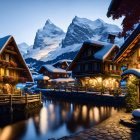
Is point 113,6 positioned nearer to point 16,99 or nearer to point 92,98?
point 16,99

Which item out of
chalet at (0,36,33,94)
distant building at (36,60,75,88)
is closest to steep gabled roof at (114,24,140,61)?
chalet at (0,36,33,94)

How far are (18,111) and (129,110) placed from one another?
11.6 metres

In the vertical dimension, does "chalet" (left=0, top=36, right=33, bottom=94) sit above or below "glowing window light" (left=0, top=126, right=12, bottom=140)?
above

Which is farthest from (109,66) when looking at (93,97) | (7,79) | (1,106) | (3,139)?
(3,139)

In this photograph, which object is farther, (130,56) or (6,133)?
(130,56)

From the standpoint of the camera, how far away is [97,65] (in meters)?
28.0

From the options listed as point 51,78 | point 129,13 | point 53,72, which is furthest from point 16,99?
point 51,78

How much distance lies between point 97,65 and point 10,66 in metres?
16.3

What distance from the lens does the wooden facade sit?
88.3ft

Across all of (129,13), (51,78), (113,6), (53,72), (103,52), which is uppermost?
(103,52)

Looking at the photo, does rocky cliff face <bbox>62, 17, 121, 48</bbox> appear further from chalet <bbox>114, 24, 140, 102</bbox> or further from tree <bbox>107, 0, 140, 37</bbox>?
tree <bbox>107, 0, 140, 37</bbox>

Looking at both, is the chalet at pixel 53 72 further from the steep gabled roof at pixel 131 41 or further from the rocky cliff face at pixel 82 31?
the rocky cliff face at pixel 82 31

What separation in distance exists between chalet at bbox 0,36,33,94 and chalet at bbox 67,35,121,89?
39.9 feet

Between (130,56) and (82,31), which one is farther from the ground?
(82,31)
